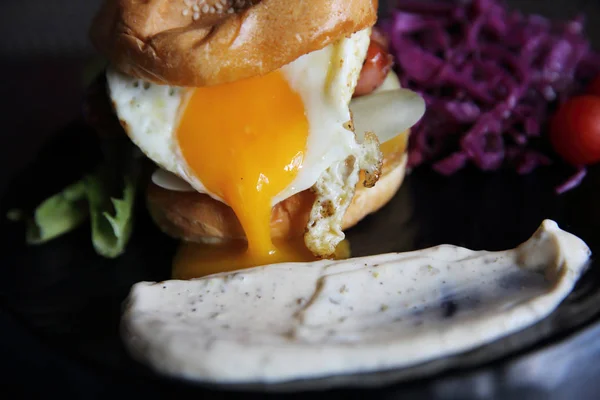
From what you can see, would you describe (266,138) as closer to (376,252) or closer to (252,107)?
(252,107)

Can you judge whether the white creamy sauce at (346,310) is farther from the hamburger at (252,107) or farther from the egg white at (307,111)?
the egg white at (307,111)

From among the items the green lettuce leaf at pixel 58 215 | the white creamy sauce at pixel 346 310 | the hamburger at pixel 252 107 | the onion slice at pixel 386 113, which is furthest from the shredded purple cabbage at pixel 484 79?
the green lettuce leaf at pixel 58 215

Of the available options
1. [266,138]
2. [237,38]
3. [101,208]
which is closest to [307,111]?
[266,138]

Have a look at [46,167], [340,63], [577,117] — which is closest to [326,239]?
[340,63]

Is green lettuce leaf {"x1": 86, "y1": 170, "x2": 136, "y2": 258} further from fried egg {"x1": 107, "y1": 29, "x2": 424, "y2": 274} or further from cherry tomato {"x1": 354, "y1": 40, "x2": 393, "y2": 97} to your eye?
cherry tomato {"x1": 354, "y1": 40, "x2": 393, "y2": 97}

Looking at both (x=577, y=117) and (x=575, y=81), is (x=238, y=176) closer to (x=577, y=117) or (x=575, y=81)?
(x=577, y=117)
